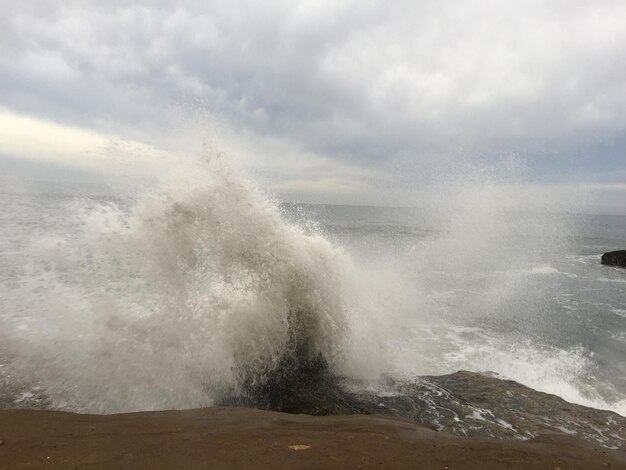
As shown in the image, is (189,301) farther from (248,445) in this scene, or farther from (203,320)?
(248,445)

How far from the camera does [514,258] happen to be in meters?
24.8

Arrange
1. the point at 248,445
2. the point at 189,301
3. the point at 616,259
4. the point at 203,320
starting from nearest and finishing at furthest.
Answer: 1. the point at 248,445
2. the point at 203,320
3. the point at 189,301
4. the point at 616,259

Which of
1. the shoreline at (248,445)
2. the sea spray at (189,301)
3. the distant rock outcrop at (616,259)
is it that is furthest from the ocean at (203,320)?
the distant rock outcrop at (616,259)

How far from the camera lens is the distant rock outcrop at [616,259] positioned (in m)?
25.0

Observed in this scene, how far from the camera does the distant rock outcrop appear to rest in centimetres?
2498

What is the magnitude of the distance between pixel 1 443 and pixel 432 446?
3.66m

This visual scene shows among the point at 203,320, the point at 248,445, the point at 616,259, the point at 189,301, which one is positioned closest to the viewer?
the point at 248,445

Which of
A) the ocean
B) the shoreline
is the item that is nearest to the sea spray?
the ocean

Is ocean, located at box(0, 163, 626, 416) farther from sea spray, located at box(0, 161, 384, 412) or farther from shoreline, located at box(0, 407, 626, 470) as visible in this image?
shoreline, located at box(0, 407, 626, 470)

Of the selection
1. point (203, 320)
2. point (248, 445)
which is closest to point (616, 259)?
point (203, 320)

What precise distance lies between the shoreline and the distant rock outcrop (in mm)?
27340

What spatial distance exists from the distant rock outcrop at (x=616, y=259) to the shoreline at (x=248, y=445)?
27340 millimetres

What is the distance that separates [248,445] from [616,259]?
99.7 ft

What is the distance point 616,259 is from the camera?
25391 millimetres
